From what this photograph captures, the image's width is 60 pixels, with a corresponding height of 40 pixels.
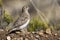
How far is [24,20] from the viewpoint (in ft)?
53.0

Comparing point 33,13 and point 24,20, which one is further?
point 33,13

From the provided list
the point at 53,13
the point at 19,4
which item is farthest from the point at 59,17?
the point at 19,4

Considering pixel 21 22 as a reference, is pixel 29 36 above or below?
below

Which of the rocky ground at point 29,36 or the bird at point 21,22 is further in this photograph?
the rocky ground at point 29,36

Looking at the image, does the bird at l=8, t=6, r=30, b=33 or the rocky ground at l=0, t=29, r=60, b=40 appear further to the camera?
the rocky ground at l=0, t=29, r=60, b=40

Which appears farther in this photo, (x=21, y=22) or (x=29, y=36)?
(x=29, y=36)

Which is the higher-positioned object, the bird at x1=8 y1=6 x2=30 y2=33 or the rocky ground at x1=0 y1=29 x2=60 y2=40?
the bird at x1=8 y1=6 x2=30 y2=33

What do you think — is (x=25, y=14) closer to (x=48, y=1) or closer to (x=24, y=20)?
(x=24, y=20)

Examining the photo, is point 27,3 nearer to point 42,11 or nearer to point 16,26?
point 42,11

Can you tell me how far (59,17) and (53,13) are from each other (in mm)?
249

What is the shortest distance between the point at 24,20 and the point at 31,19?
1268 mm

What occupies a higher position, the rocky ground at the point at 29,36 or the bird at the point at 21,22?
the bird at the point at 21,22

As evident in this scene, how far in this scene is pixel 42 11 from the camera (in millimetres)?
17844

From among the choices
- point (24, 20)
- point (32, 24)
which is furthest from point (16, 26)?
point (32, 24)
